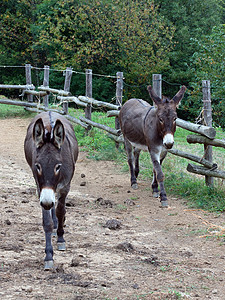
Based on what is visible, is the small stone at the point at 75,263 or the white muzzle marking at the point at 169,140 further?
the white muzzle marking at the point at 169,140

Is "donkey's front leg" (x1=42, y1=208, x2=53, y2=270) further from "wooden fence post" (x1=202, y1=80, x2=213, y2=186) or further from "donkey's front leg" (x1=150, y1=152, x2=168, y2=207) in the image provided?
"wooden fence post" (x1=202, y1=80, x2=213, y2=186)

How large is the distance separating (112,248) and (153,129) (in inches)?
113

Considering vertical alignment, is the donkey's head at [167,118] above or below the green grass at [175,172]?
above

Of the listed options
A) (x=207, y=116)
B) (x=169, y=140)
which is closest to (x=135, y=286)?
(x=169, y=140)

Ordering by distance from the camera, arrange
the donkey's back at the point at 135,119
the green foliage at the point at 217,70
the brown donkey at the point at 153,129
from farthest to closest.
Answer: the green foliage at the point at 217,70 → the donkey's back at the point at 135,119 → the brown donkey at the point at 153,129

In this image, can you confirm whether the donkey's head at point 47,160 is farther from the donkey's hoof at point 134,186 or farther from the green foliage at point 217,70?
the green foliage at point 217,70

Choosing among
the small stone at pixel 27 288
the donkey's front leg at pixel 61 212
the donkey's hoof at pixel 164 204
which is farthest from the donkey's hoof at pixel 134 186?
the small stone at pixel 27 288

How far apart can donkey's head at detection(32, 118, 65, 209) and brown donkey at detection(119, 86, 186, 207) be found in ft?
8.80

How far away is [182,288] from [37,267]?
1.42 meters

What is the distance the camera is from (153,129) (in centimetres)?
707

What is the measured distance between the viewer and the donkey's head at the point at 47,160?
3.80m

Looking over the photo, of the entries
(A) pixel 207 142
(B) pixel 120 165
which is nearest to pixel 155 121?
(A) pixel 207 142

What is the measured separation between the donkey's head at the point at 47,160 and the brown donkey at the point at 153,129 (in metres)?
2.68

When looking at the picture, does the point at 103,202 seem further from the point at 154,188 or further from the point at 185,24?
the point at 185,24
